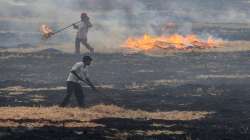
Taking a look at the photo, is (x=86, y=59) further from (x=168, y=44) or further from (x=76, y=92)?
(x=168, y=44)

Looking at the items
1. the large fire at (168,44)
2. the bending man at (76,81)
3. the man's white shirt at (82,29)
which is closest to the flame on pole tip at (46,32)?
the man's white shirt at (82,29)

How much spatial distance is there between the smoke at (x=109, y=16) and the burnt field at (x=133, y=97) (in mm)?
8079

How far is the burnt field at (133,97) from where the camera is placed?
17.5m

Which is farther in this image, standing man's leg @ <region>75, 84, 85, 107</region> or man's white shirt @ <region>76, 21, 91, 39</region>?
man's white shirt @ <region>76, 21, 91, 39</region>

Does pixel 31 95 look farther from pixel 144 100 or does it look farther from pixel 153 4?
pixel 153 4

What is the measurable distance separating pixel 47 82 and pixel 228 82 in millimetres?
8101

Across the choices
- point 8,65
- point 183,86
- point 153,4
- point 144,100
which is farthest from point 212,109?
point 153,4

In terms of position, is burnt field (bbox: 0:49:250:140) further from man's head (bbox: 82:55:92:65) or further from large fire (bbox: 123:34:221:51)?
large fire (bbox: 123:34:221:51)

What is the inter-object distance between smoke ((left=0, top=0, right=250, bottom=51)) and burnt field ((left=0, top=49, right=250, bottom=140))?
26.5ft

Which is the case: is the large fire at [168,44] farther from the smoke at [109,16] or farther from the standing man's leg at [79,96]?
the standing man's leg at [79,96]

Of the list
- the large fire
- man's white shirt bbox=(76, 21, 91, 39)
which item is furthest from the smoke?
man's white shirt bbox=(76, 21, 91, 39)

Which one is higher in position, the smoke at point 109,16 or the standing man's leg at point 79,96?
the smoke at point 109,16

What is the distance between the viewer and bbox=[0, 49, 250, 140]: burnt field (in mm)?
17547

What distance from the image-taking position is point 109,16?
7119 cm
